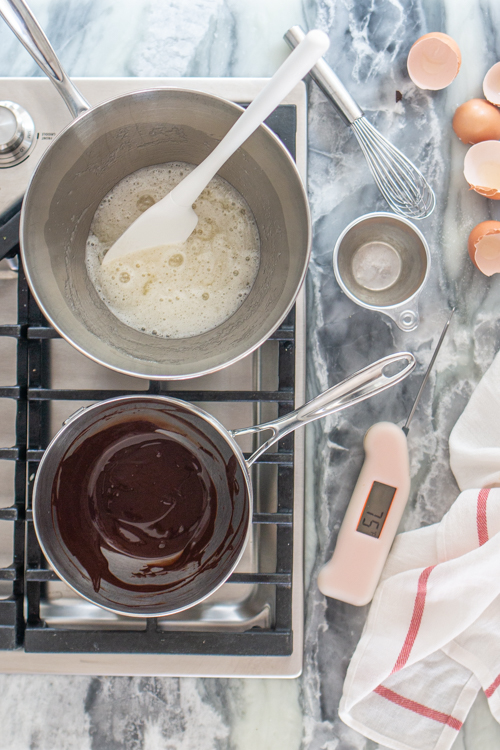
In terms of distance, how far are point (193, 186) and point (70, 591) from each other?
47cm

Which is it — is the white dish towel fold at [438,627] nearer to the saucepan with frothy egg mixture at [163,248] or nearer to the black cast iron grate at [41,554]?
the black cast iron grate at [41,554]

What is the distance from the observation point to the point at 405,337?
72cm

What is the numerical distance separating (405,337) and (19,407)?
46 centimetres

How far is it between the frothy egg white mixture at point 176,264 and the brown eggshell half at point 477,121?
0.32 meters

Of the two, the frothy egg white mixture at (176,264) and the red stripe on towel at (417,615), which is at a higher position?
the frothy egg white mixture at (176,264)

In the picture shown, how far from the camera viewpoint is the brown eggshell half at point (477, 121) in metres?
0.70

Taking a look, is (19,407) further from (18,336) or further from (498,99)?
(498,99)

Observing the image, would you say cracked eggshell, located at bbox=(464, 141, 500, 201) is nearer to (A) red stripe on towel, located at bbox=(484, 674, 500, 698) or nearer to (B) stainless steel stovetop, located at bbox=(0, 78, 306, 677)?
(B) stainless steel stovetop, located at bbox=(0, 78, 306, 677)

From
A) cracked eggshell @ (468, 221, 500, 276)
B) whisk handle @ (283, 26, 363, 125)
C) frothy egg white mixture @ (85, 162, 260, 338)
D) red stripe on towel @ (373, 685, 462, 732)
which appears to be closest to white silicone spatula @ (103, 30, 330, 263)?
frothy egg white mixture @ (85, 162, 260, 338)

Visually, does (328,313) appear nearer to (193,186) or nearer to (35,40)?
(193,186)

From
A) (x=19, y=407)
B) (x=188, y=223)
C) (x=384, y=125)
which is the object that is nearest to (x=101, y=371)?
(x=19, y=407)

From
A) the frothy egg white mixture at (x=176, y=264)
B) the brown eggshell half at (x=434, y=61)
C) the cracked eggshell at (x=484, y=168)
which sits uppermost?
the brown eggshell half at (x=434, y=61)

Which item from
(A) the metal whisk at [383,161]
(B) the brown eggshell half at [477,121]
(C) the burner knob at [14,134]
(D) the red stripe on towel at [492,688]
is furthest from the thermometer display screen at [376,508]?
(C) the burner knob at [14,134]

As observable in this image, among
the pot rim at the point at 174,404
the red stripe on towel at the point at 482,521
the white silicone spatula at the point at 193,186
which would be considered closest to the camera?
the white silicone spatula at the point at 193,186
